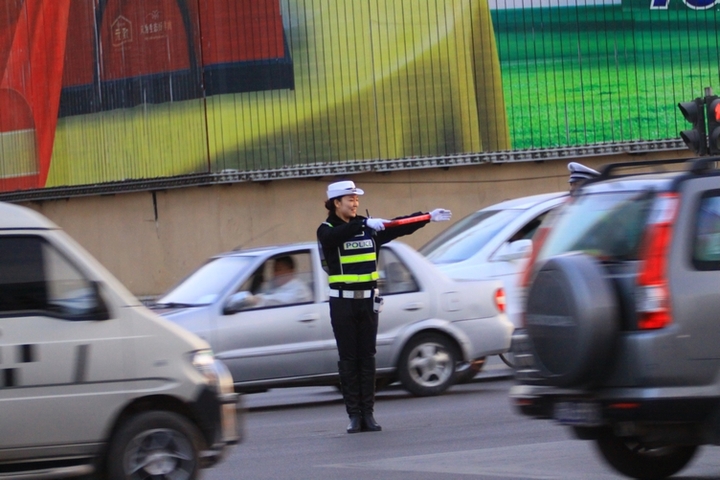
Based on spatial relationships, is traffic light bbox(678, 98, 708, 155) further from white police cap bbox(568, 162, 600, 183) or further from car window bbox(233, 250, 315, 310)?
white police cap bbox(568, 162, 600, 183)

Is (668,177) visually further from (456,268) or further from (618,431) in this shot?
(456,268)

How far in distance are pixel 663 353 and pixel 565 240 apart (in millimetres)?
1012

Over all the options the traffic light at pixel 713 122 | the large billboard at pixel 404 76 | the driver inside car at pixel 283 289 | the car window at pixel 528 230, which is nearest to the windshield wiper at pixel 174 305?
the driver inside car at pixel 283 289

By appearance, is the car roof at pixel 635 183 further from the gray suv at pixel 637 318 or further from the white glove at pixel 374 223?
the white glove at pixel 374 223

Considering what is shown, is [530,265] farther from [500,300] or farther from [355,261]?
[500,300]

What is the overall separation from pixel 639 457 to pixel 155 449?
108 inches

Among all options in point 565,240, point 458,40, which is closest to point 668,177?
point 565,240

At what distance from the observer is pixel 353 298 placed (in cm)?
980

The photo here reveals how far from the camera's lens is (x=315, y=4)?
82.8 feet

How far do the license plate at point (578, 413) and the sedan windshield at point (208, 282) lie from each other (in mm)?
5711

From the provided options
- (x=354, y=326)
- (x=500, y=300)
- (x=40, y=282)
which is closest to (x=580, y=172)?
(x=354, y=326)

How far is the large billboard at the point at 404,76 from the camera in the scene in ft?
82.6

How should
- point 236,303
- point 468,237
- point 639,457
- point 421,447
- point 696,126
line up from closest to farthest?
point 639,457 < point 421,447 < point 236,303 < point 468,237 < point 696,126

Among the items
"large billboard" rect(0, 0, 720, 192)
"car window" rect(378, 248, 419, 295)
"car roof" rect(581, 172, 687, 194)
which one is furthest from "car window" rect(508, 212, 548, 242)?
"large billboard" rect(0, 0, 720, 192)
